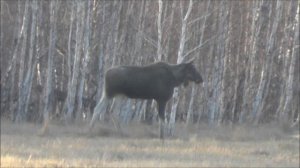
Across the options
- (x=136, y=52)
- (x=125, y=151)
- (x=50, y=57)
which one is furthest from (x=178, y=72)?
(x=136, y=52)

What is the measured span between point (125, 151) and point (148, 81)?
145 inches

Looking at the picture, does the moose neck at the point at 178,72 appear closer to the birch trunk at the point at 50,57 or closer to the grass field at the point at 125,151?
the grass field at the point at 125,151

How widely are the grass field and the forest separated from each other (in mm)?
5209

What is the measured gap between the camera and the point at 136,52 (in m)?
30.0

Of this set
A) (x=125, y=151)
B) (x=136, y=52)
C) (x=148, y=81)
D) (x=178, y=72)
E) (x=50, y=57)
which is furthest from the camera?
(x=136, y=52)

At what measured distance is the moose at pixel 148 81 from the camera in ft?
64.7

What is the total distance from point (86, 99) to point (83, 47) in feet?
12.5

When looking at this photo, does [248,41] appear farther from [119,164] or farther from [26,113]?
[119,164]

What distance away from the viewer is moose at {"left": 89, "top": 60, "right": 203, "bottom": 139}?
19.7 meters

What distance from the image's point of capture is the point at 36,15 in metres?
27.8

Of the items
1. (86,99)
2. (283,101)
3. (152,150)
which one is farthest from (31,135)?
(283,101)

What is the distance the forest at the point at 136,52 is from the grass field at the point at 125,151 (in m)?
5.21

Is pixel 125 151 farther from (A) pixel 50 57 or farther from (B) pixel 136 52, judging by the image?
(B) pixel 136 52

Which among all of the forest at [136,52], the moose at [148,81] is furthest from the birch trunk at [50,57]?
the moose at [148,81]
